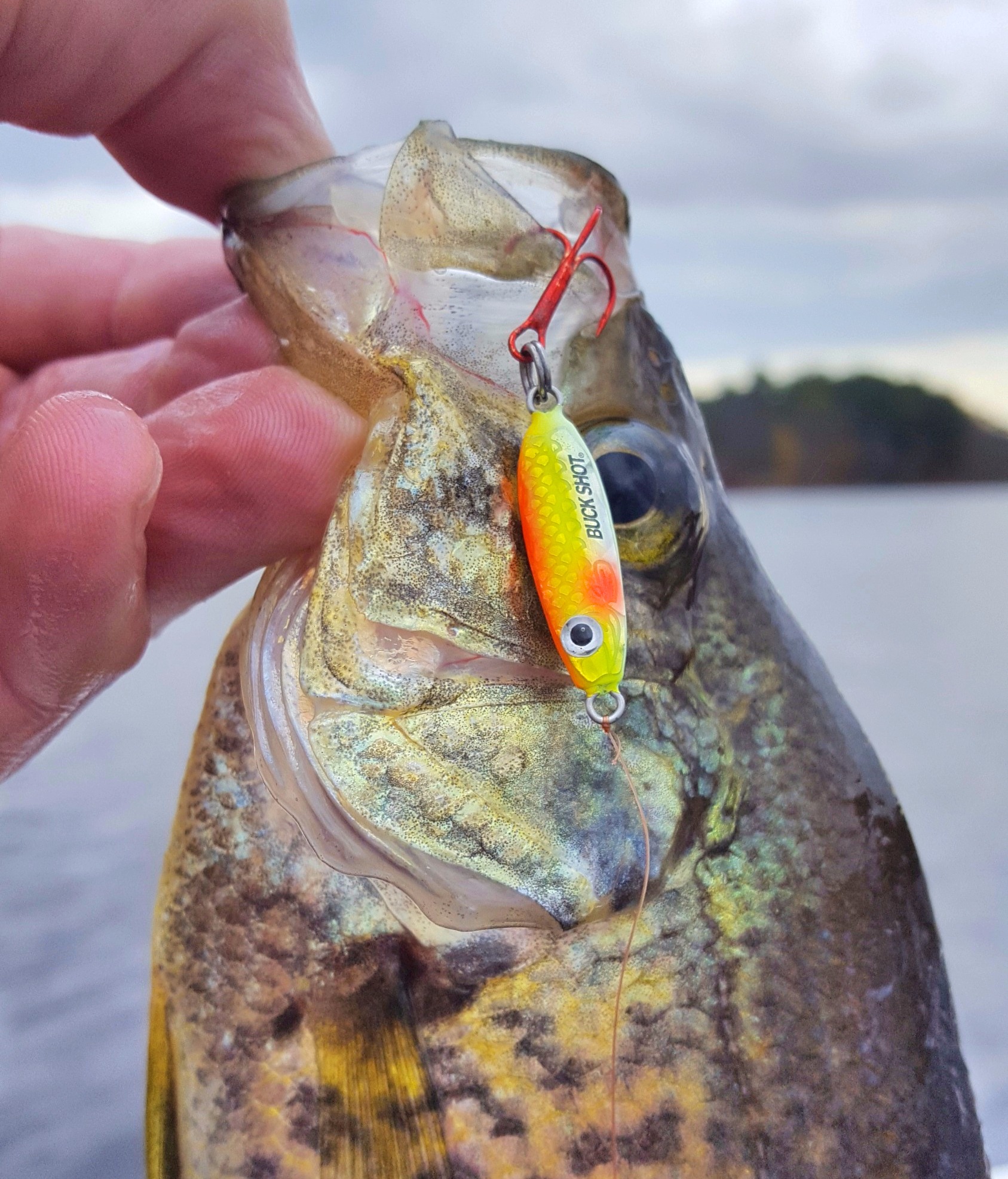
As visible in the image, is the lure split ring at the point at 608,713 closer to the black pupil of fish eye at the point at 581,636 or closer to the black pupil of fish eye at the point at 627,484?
the black pupil of fish eye at the point at 581,636

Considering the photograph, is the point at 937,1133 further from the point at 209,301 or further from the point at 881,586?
the point at 881,586

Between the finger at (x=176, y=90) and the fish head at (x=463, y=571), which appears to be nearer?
the fish head at (x=463, y=571)

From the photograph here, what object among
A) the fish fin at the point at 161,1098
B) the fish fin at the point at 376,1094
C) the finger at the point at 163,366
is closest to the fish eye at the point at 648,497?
the finger at the point at 163,366

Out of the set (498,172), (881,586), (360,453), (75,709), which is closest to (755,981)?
(360,453)

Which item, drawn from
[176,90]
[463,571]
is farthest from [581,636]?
[176,90]

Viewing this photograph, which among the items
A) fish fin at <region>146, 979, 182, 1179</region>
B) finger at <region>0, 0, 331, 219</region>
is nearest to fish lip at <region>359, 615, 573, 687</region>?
fish fin at <region>146, 979, 182, 1179</region>

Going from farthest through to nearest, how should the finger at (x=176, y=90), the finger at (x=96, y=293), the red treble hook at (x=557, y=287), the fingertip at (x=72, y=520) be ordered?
1. the finger at (x=96, y=293)
2. the finger at (x=176, y=90)
3. the red treble hook at (x=557, y=287)
4. the fingertip at (x=72, y=520)
